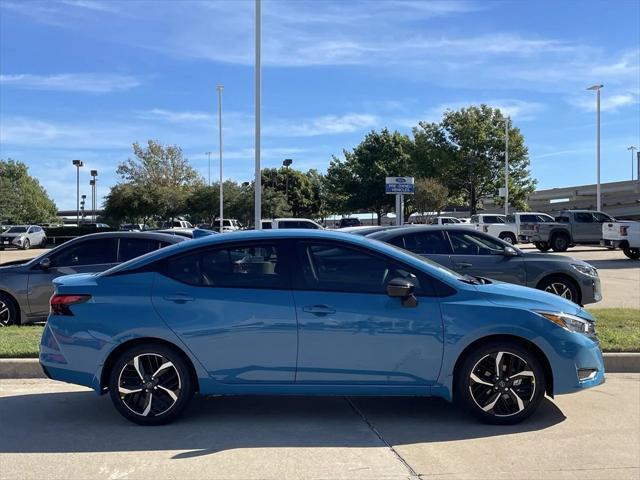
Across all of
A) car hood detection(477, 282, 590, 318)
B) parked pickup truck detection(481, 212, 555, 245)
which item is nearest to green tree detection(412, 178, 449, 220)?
parked pickup truck detection(481, 212, 555, 245)

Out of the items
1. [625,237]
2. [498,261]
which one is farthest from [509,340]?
[625,237]

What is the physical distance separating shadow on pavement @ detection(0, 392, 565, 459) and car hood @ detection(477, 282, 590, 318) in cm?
101

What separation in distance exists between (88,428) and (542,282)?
7.53 meters

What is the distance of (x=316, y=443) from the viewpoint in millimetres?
Result: 4895

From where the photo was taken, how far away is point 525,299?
5.28 m

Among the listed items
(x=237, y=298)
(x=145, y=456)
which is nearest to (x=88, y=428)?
(x=145, y=456)

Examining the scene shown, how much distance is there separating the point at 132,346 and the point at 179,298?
1.86 ft

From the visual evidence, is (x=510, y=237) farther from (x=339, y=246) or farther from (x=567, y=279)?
(x=339, y=246)

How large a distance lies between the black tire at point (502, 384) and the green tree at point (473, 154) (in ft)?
139

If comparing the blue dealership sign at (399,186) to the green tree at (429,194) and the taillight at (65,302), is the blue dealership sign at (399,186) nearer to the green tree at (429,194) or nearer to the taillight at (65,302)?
the green tree at (429,194)

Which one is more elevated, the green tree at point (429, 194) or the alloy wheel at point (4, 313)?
the green tree at point (429, 194)

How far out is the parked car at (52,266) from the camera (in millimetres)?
Result: 9320

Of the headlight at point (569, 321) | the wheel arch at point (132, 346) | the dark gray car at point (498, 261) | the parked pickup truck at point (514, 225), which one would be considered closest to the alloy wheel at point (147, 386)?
the wheel arch at point (132, 346)

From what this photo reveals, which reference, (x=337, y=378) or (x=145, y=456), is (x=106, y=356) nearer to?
(x=145, y=456)
